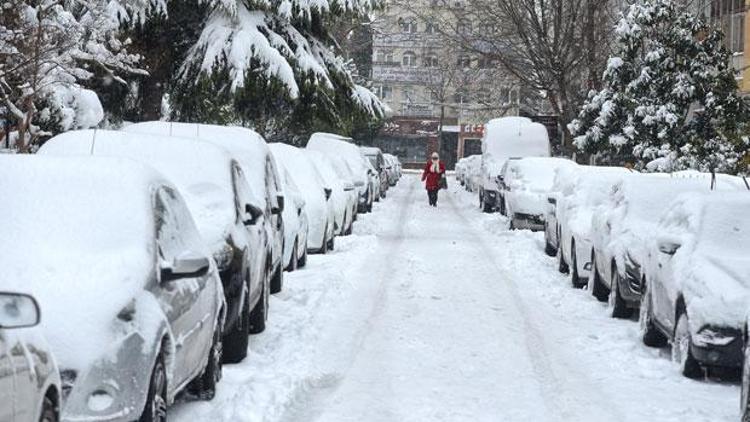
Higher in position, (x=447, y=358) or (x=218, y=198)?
(x=218, y=198)

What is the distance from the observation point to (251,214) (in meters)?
10.5

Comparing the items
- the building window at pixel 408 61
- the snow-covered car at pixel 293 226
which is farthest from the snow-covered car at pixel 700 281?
the building window at pixel 408 61

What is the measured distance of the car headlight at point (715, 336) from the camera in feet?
30.9

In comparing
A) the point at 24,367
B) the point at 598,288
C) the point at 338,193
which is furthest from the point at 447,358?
the point at 338,193

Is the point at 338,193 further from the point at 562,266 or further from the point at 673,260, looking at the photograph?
the point at 673,260

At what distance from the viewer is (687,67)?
94.7 ft

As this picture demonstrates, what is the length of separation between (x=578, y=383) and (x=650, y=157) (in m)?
20.6

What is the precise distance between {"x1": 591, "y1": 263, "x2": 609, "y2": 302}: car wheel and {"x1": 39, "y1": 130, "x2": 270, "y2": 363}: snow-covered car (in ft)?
17.6

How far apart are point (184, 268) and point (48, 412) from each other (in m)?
2.10

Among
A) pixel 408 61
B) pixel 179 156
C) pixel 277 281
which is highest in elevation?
pixel 408 61

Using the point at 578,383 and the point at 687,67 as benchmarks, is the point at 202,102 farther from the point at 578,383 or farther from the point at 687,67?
the point at 578,383

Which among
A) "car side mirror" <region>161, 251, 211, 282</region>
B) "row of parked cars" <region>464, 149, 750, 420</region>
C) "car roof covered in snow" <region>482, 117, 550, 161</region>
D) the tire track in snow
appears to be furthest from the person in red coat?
"car side mirror" <region>161, 251, 211, 282</region>

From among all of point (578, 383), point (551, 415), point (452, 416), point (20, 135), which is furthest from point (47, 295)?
point (20, 135)

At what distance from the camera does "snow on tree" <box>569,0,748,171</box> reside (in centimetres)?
2670
